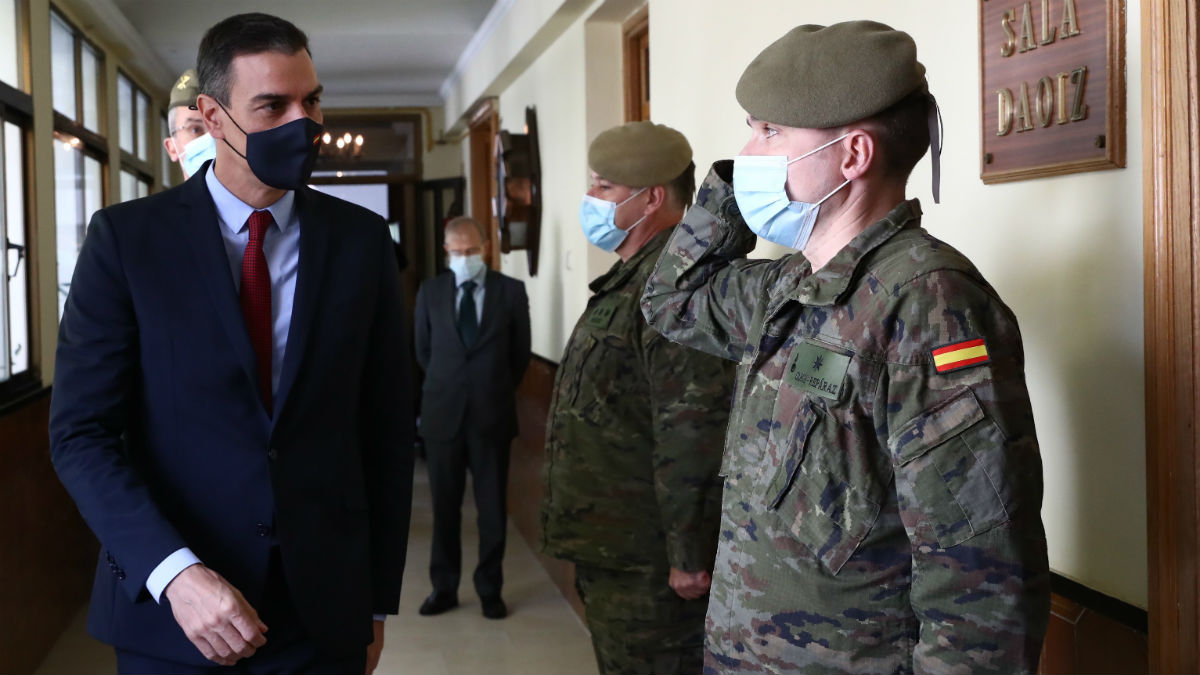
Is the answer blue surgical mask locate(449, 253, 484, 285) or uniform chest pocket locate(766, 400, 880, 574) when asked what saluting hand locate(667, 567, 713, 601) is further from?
blue surgical mask locate(449, 253, 484, 285)

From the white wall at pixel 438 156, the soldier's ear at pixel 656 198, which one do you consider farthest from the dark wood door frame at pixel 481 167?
the soldier's ear at pixel 656 198

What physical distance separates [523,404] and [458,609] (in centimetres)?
139

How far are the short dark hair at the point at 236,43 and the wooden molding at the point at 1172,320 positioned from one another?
45.5 inches

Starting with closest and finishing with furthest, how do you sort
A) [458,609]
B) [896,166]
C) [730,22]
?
[896,166]
[730,22]
[458,609]

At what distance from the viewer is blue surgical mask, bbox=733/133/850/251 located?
1.48m

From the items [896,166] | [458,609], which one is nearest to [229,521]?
[896,166]

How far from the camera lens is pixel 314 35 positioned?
301 inches

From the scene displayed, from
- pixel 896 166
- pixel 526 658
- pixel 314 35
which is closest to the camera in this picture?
pixel 896 166

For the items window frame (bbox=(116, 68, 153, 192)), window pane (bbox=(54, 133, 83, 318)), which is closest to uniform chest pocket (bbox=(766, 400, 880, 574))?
window pane (bbox=(54, 133, 83, 318))

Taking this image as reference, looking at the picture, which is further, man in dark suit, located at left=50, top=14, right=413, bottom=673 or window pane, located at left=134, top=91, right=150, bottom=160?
window pane, located at left=134, top=91, right=150, bottom=160

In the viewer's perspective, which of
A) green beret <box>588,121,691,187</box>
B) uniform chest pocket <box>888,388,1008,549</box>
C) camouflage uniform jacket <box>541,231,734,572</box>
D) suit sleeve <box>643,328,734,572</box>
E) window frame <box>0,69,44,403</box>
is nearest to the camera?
uniform chest pocket <box>888,388,1008,549</box>

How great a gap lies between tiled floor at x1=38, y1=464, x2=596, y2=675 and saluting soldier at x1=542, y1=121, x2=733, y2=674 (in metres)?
1.66

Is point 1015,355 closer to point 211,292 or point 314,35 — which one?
point 211,292

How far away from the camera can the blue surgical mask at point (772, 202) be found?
148 centimetres
